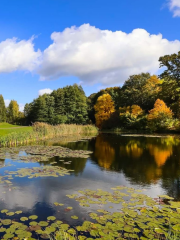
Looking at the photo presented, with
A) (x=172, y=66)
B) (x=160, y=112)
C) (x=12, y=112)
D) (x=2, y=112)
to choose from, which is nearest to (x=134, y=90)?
(x=160, y=112)

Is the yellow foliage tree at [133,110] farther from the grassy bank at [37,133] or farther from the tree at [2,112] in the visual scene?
the tree at [2,112]

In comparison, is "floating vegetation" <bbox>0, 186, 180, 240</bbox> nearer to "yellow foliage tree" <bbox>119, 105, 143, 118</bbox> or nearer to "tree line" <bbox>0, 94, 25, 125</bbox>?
"yellow foliage tree" <bbox>119, 105, 143, 118</bbox>

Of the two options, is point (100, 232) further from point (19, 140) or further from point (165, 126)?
point (165, 126)

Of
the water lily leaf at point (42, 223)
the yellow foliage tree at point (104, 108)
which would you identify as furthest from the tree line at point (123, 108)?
the water lily leaf at point (42, 223)

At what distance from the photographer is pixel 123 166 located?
10281mm

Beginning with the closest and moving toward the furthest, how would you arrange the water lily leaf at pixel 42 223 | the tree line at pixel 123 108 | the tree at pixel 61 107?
the water lily leaf at pixel 42 223 < the tree line at pixel 123 108 < the tree at pixel 61 107

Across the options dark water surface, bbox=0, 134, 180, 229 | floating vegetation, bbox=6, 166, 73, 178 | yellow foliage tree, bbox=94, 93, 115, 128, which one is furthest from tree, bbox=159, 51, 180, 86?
yellow foliage tree, bbox=94, 93, 115, 128

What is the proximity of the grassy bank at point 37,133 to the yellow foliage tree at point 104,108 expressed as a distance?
833cm

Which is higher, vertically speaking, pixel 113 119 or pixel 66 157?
pixel 113 119

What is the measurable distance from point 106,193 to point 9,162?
637 centimetres

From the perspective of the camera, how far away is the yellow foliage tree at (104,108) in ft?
141

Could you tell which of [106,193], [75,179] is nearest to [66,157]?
[75,179]

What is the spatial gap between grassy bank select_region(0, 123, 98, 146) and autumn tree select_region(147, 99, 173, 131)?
1097 cm

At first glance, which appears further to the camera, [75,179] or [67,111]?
[67,111]
